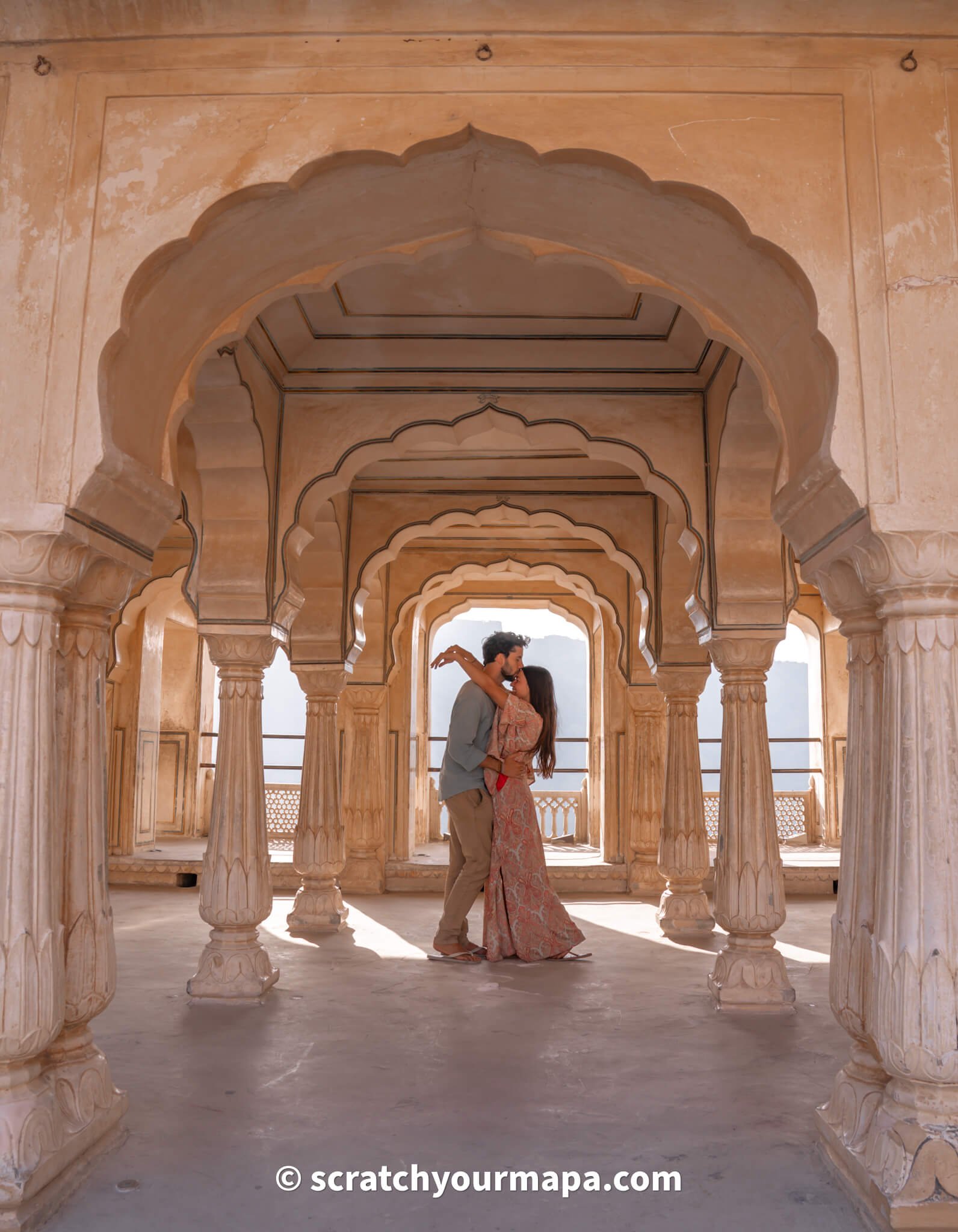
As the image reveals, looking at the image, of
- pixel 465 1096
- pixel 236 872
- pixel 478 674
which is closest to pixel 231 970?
pixel 236 872

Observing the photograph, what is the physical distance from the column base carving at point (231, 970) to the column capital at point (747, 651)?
2932 mm

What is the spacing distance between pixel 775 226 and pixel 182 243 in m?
1.78

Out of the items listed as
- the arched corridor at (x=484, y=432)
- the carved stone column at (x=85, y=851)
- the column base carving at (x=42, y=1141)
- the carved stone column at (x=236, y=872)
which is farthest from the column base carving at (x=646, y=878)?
the column base carving at (x=42, y=1141)

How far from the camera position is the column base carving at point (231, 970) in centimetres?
526

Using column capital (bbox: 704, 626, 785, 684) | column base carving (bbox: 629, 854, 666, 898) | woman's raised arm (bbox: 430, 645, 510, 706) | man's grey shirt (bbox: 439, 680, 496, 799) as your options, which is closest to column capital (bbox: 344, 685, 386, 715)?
column base carving (bbox: 629, 854, 666, 898)

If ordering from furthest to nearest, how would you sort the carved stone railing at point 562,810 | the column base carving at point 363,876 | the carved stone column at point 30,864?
the carved stone railing at point 562,810, the column base carving at point 363,876, the carved stone column at point 30,864

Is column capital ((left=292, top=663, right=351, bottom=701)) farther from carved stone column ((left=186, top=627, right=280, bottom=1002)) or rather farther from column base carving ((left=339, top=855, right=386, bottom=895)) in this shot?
column base carving ((left=339, top=855, right=386, bottom=895))

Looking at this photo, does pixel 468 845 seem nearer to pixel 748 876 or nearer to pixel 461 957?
pixel 461 957

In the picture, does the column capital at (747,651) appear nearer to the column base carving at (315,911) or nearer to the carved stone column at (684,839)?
the carved stone column at (684,839)

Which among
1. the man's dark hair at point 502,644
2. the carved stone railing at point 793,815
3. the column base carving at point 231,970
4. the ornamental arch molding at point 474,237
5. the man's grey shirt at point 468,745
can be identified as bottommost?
the column base carving at point 231,970

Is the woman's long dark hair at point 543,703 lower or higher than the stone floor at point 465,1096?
higher

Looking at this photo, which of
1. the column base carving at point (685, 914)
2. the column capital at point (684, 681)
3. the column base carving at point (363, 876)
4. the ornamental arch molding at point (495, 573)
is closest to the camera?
the column base carving at point (685, 914)

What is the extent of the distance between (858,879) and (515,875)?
3.28 metres

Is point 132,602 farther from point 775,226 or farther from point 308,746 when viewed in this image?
point 775,226
